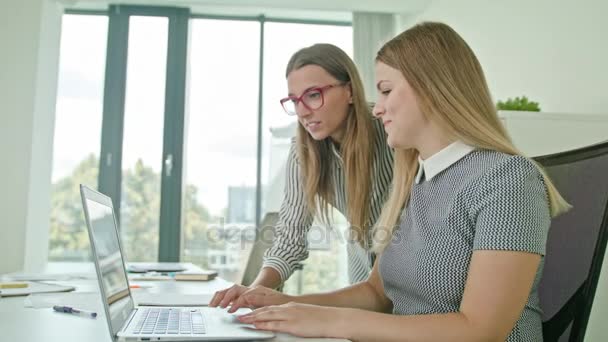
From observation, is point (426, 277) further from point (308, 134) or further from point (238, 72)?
point (238, 72)

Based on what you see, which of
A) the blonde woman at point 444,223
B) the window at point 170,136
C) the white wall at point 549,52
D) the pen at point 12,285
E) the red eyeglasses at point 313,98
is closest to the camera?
the blonde woman at point 444,223

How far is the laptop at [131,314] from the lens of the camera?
764mm

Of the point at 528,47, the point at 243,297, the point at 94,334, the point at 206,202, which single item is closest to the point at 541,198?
the point at 243,297

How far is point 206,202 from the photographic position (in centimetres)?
458

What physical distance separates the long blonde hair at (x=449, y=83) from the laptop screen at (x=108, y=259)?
2.10 feet

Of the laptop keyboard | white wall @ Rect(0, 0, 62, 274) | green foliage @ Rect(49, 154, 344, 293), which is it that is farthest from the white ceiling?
the laptop keyboard

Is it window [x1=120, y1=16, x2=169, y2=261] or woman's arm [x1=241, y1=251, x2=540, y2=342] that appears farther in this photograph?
window [x1=120, y1=16, x2=169, y2=261]

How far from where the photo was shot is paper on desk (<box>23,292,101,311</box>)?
46.2 inches

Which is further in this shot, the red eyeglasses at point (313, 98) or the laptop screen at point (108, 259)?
the red eyeglasses at point (313, 98)

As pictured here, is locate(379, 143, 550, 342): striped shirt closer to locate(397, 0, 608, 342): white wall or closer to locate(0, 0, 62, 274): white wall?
locate(397, 0, 608, 342): white wall

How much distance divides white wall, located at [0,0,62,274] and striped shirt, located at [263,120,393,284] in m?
2.67

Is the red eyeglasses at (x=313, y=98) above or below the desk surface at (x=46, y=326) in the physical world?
above

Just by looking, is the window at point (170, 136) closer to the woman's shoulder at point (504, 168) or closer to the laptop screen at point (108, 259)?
the laptop screen at point (108, 259)

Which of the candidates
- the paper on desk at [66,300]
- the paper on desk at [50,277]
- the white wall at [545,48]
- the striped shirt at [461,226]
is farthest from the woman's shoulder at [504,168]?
the white wall at [545,48]
